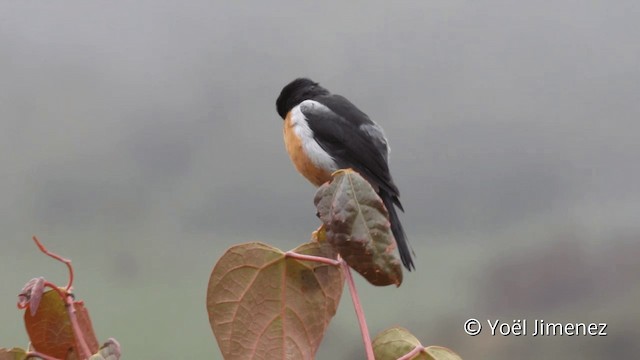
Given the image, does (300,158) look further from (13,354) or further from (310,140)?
(13,354)

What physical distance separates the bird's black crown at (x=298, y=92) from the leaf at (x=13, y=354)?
0.68m

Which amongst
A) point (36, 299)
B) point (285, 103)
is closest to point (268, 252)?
point (36, 299)

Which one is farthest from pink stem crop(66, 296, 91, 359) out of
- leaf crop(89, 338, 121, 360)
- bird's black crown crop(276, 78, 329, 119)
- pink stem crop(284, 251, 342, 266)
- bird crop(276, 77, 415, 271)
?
bird's black crown crop(276, 78, 329, 119)

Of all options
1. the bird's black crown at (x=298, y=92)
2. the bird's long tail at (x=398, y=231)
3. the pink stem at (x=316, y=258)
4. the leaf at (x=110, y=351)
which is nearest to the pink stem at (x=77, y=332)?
the leaf at (x=110, y=351)

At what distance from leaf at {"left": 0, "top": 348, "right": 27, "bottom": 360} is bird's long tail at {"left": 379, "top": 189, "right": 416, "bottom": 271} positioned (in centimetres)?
33

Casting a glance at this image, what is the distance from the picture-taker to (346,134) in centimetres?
94

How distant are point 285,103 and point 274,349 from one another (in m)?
0.71

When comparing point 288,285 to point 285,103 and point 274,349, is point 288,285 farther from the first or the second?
point 285,103

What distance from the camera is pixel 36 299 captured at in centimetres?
36

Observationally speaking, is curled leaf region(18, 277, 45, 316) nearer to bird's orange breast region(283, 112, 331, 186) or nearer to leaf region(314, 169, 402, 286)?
leaf region(314, 169, 402, 286)

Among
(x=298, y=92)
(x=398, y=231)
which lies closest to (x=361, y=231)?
(x=398, y=231)

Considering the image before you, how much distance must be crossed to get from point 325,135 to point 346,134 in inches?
1.2

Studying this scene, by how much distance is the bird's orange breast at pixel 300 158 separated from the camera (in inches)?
35.2

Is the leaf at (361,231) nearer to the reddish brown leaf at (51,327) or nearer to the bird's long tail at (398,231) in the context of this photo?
the reddish brown leaf at (51,327)
